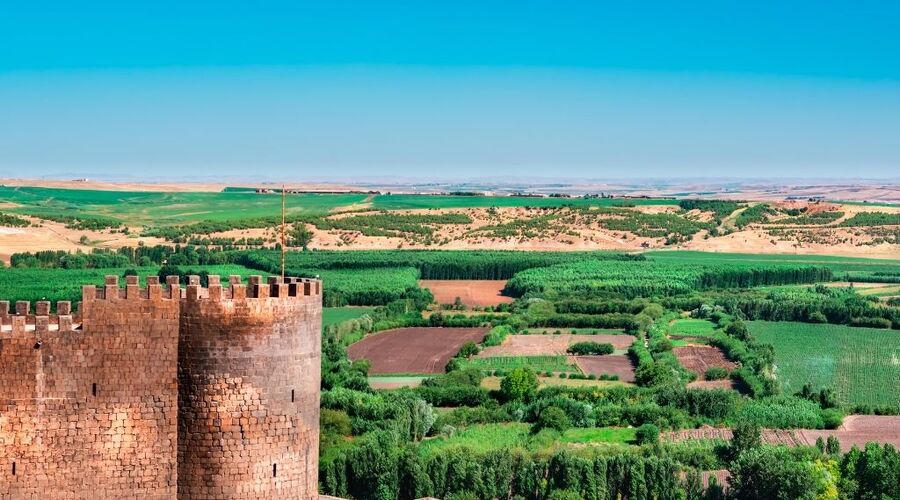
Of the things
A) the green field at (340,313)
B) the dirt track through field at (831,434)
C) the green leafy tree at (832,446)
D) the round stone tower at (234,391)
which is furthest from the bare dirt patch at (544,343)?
the round stone tower at (234,391)

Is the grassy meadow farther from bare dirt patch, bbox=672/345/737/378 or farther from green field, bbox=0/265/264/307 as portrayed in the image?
bare dirt patch, bbox=672/345/737/378

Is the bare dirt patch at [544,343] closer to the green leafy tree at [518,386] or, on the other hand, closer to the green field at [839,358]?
the green field at [839,358]

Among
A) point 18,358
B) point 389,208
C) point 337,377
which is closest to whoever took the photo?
point 18,358

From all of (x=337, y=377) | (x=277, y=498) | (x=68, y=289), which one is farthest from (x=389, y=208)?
(x=277, y=498)

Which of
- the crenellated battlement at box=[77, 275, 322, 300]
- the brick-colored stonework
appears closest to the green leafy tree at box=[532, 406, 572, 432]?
the brick-colored stonework

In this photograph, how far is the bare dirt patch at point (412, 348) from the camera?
7538 cm

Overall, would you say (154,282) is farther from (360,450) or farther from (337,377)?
(337,377)

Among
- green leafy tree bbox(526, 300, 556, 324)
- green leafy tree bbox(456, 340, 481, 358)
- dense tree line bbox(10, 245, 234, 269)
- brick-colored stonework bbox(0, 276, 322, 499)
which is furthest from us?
dense tree line bbox(10, 245, 234, 269)

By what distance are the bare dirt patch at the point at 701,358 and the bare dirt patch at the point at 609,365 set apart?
3496mm

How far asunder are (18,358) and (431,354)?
200 feet

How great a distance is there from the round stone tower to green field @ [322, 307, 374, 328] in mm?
67303

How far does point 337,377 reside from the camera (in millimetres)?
64312

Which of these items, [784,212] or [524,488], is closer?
[524,488]

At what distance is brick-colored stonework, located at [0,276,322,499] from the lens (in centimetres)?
1966
